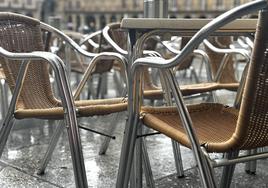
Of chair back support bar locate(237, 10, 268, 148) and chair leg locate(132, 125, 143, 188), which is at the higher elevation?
chair back support bar locate(237, 10, 268, 148)

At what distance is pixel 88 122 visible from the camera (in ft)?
10.5

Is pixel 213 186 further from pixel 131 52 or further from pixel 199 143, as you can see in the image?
pixel 131 52

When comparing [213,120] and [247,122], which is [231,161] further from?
[213,120]

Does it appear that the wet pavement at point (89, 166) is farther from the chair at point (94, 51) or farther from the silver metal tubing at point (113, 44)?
the chair at point (94, 51)

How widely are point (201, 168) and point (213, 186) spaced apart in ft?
0.15

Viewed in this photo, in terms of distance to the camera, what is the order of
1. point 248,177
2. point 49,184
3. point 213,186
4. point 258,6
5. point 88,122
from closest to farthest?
point 258,6 → point 213,186 → point 49,184 → point 248,177 → point 88,122

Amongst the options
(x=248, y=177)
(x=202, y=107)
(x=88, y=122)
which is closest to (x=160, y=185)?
(x=248, y=177)

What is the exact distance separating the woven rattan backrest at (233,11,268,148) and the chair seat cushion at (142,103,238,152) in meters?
0.06

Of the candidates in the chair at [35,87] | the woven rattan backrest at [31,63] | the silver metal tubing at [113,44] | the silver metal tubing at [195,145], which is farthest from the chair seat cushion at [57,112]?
the silver metal tubing at [195,145]

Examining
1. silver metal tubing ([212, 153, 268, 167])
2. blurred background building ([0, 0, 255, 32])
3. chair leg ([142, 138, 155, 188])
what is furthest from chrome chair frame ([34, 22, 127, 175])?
blurred background building ([0, 0, 255, 32])

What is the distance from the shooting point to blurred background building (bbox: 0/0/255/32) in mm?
38562

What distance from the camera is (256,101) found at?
969 millimetres

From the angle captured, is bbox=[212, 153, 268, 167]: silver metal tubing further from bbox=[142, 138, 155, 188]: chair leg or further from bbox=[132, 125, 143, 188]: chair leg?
bbox=[142, 138, 155, 188]: chair leg

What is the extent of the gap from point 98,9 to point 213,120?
46590 mm
